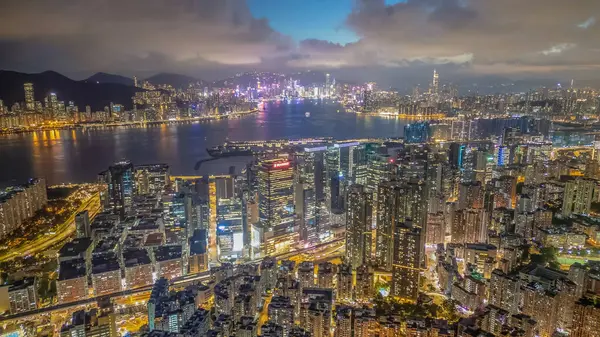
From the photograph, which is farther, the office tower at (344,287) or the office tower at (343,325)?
the office tower at (344,287)

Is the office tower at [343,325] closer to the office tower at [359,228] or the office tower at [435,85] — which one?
the office tower at [359,228]

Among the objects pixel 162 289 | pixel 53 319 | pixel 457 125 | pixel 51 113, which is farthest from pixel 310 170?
pixel 51 113

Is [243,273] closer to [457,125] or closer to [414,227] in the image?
[414,227]

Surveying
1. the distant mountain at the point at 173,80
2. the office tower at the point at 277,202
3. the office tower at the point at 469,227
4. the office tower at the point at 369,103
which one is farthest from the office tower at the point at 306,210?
the distant mountain at the point at 173,80

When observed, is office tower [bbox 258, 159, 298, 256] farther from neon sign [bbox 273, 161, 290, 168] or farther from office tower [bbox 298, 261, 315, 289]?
office tower [bbox 298, 261, 315, 289]

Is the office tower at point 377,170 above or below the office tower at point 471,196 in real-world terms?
above

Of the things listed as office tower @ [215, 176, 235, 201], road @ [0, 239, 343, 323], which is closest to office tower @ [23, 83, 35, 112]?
office tower @ [215, 176, 235, 201]

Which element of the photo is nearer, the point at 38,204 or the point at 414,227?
the point at 414,227
